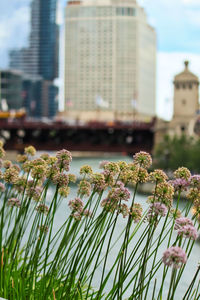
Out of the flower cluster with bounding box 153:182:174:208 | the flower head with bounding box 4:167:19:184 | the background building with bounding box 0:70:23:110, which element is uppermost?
the background building with bounding box 0:70:23:110

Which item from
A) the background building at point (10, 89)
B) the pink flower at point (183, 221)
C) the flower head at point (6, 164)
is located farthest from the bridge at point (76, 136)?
the background building at point (10, 89)

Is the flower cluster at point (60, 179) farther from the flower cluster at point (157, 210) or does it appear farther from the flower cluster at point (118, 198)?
the flower cluster at point (157, 210)

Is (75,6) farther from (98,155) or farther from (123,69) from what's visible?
(98,155)

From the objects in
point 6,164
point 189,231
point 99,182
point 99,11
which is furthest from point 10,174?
point 99,11

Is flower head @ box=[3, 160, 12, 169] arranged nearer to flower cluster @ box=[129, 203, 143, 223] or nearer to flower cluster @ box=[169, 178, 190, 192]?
flower cluster @ box=[129, 203, 143, 223]

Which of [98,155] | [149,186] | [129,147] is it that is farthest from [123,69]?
[149,186]

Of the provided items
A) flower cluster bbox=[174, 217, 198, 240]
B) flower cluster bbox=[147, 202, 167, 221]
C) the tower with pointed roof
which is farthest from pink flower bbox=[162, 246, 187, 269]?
the tower with pointed roof

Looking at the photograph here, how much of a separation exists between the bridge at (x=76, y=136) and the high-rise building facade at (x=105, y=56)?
303 feet

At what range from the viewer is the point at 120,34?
6555 inches

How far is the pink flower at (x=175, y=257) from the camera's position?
10.7ft

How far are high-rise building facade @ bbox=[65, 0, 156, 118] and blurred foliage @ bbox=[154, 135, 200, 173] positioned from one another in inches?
4062

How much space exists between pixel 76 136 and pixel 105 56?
100669 millimetres

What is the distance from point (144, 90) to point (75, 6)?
33.7 metres

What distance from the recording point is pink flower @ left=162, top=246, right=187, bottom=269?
326cm
